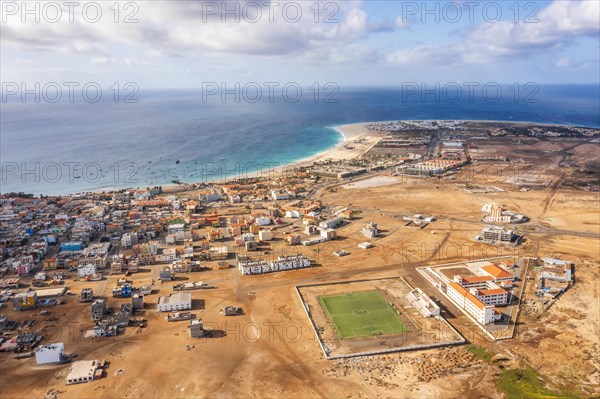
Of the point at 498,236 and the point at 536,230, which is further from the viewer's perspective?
the point at 536,230

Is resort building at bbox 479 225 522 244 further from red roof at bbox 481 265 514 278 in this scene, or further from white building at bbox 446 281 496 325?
white building at bbox 446 281 496 325

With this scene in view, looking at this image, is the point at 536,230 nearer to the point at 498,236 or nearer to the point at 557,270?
the point at 498,236

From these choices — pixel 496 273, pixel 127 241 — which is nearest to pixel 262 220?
pixel 127 241

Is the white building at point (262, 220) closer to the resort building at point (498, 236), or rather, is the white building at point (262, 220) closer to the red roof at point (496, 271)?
the resort building at point (498, 236)

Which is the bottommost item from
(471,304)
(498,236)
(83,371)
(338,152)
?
(83,371)

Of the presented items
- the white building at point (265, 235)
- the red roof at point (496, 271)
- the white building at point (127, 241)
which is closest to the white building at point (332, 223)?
the white building at point (265, 235)

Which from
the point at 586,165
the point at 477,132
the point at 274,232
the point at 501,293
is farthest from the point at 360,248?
the point at 477,132
